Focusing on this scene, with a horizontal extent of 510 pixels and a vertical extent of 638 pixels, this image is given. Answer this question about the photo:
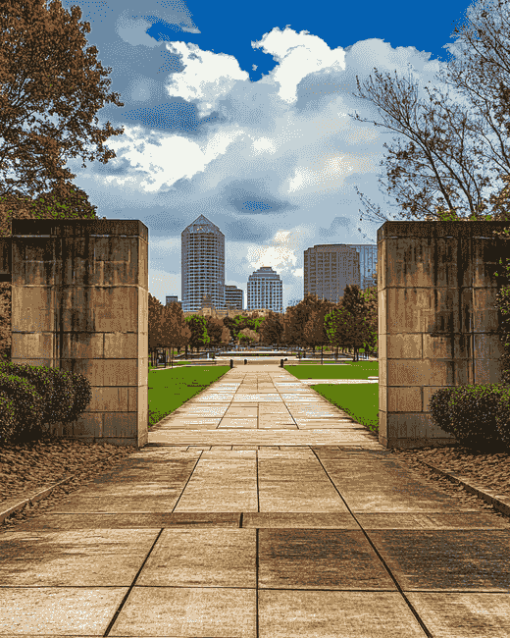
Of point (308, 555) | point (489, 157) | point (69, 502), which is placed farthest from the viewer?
point (489, 157)

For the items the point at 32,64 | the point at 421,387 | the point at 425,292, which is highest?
the point at 32,64

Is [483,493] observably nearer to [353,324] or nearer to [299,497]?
[299,497]

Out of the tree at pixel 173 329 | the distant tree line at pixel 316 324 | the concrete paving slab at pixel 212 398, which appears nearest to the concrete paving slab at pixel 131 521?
the concrete paving slab at pixel 212 398

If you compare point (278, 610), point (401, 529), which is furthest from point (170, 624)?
point (401, 529)

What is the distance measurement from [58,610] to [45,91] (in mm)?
17559

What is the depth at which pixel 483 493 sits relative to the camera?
7.02 metres

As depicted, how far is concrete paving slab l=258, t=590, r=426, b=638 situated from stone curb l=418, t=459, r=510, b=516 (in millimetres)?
2835

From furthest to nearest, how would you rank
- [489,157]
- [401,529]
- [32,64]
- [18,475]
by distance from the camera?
[32,64]
[489,157]
[18,475]
[401,529]

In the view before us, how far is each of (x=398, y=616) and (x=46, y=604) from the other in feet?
8.54

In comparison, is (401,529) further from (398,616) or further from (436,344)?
(436,344)

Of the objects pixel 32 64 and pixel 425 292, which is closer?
pixel 425 292

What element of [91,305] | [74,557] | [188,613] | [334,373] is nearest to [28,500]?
[74,557]

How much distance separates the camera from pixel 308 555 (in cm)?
513

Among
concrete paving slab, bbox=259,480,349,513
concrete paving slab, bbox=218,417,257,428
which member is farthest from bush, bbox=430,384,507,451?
concrete paving slab, bbox=218,417,257,428
